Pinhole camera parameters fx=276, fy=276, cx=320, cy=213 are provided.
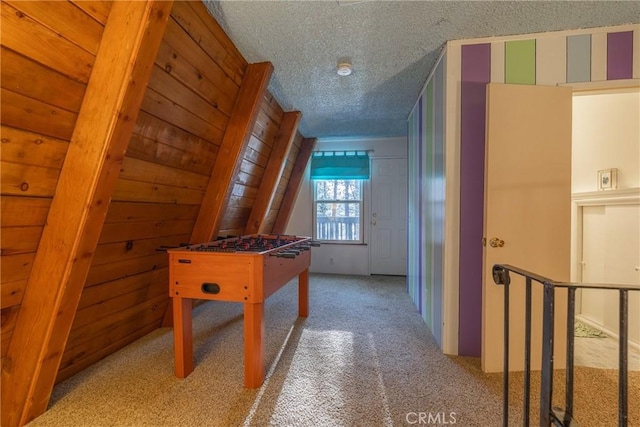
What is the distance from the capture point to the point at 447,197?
2008 mm

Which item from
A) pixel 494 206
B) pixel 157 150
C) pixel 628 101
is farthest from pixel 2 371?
pixel 628 101

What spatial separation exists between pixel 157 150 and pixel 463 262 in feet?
7.21

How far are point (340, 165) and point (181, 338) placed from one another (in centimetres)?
334

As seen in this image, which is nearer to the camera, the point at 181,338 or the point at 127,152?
the point at 127,152

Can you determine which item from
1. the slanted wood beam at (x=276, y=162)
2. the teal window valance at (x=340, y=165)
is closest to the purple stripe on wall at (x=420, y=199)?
the slanted wood beam at (x=276, y=162)

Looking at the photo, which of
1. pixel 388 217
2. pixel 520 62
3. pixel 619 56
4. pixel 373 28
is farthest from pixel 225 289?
pixel 388 217

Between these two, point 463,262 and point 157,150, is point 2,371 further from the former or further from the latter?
point 463,262

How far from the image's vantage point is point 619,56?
184 cm

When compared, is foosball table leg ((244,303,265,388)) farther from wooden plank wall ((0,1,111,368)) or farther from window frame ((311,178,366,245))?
window frame ((311,178,366,245))

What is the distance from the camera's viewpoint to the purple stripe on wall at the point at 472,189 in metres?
1.95

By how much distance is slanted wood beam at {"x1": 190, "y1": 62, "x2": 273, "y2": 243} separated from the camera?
2.07 m

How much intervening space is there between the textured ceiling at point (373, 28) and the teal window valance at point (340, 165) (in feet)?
6.11

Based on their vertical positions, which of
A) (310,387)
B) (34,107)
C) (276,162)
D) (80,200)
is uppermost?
(276,162)

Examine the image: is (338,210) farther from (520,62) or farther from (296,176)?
(520,62)
